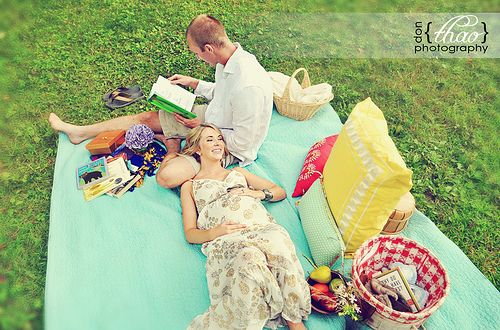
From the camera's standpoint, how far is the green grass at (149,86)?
4293 millimetres

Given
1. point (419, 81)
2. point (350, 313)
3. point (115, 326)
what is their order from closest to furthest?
point (350, 313)
point (115, 326)
point (419, 81)

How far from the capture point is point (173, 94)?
4438 millimetres

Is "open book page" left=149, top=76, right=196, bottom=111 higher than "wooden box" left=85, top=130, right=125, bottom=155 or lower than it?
higher

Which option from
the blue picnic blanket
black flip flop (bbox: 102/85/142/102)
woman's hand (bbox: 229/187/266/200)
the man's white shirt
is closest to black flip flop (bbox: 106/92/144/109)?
black flip flop (bbox: 102/85/142/102)

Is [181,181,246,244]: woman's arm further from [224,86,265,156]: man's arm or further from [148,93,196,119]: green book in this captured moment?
[148,93,196,119]: green book

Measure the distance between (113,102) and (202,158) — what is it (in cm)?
207

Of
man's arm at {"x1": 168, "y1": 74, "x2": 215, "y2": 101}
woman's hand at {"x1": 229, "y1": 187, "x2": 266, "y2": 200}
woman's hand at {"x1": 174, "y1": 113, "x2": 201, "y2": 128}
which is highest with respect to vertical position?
man's arm at {"x1": 168, "y1": 74, "x2": 215, "y2": 101}

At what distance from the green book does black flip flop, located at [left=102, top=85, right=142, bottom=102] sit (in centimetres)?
151

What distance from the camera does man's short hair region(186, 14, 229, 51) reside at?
3984 mm

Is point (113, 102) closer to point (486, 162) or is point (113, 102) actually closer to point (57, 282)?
point (57, 282)

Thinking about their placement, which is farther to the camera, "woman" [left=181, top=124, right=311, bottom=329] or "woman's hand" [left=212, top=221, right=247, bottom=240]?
"woman's hand" [left=212, top=221, right=247, bottom=240]

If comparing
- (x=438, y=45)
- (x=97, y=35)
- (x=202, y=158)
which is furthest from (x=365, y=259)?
(x=97, y=35)

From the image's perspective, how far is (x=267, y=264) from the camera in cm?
306

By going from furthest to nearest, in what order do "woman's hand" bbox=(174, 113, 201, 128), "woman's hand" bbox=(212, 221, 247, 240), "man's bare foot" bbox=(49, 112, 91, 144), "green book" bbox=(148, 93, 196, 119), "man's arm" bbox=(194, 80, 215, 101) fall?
"man's arm" bbox=(194, 80, 215, 101) → "man's bare foot" bbox=(49, 112, 91, 144) → "woman's hand" bbox=(174, 113, 201, 128) → "green book" bbox=(148, 93, 196, 119) → "woman's hand" bbox=(212, 221, 247, 240)
